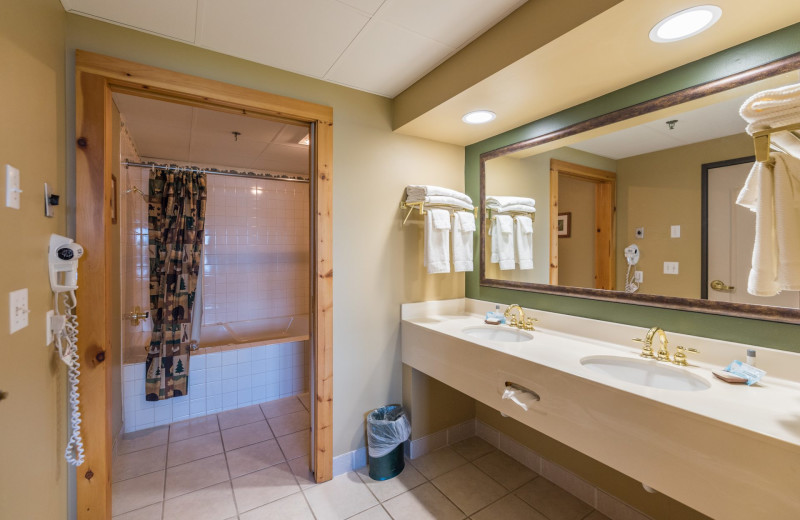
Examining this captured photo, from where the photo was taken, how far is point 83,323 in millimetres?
1405

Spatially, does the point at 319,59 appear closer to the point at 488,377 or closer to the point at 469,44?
the point at 469,44

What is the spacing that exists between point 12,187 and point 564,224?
2.20 m

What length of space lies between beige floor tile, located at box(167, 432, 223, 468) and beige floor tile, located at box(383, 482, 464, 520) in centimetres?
127

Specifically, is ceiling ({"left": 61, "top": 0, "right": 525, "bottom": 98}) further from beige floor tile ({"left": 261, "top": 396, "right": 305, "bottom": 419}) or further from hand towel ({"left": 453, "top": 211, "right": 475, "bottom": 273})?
beige floor tile ({"left": 261, "top": 396, "right": 305, "bottom": 419})

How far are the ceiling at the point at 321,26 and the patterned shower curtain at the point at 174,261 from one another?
5.03 feet

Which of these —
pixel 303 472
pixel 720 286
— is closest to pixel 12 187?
pixel 303 472

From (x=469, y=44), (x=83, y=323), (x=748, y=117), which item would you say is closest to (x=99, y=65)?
(x=83, y=323)

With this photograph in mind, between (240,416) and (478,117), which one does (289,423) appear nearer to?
(240,416)

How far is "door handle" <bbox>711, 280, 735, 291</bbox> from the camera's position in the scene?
51.6 inches

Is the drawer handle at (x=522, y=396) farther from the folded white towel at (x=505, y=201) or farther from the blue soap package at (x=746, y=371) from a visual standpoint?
the folded white towel at (x=505, y=201)

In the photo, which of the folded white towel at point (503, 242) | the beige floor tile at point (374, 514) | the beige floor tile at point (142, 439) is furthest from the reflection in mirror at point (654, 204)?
the beige floor tile at point (142, 439)

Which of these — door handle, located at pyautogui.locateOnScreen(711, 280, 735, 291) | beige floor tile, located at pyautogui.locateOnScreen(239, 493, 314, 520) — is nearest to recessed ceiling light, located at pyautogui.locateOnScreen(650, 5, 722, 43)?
door handle, located at pyautogui.locateOnScreen(711, 280, 735, 291)

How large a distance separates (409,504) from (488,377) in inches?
32.6

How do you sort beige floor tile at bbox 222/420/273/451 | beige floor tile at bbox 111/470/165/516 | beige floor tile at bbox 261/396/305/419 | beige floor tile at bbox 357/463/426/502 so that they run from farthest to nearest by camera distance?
beige floor tile at bbox 261/396/305/419 < beige floor tile at bbox 222/420/273/451 < beige floor tile at bbox 357/463/426/502 < beige floor tile at bbox 111/470/165/516
